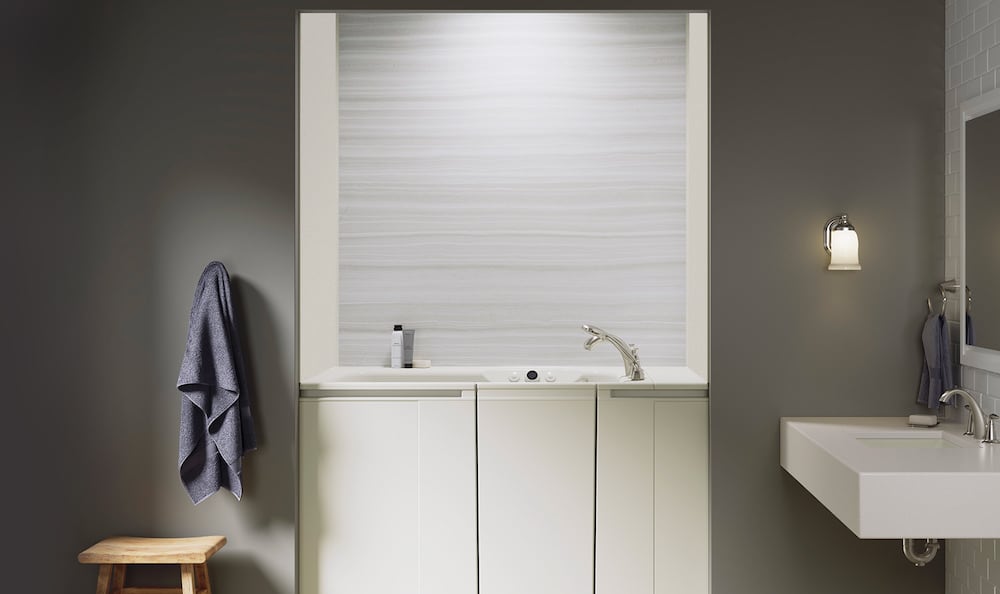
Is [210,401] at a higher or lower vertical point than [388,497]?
higher

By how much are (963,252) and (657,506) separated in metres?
1.40

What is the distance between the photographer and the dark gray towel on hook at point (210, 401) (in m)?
2.70

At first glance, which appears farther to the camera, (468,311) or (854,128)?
(468,311)

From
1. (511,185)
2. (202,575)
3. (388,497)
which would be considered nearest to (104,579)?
(202,575)

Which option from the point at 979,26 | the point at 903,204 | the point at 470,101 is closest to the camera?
the point at 979,26

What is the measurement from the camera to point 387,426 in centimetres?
290

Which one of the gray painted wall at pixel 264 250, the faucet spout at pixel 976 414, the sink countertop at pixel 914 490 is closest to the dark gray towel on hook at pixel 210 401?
the gray painted wall at pixel 264 250

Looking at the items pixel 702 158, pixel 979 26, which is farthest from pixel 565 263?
pixel 979 26

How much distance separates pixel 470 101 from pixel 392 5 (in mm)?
863

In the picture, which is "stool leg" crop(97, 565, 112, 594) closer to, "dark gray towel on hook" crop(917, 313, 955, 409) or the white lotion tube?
the white lotion tube

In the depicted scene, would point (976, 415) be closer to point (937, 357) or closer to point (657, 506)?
point (937, 357)

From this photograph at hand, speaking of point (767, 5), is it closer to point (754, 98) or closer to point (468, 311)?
point (754, 98)

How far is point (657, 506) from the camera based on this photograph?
9.41 feet

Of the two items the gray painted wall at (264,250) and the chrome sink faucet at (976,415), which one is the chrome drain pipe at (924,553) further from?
the chrome sink faucet at (976,415)
